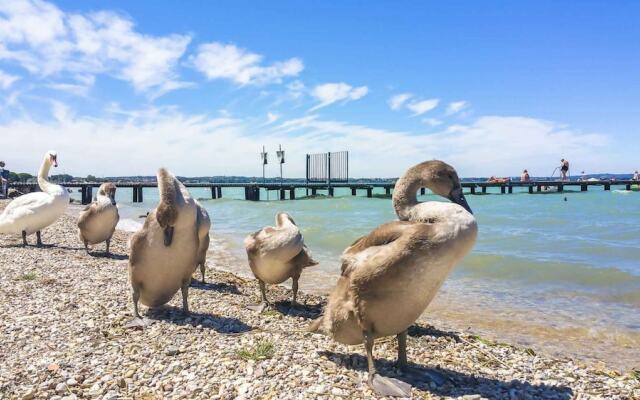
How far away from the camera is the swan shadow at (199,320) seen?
20.6 feet

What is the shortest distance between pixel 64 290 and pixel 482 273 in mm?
9058

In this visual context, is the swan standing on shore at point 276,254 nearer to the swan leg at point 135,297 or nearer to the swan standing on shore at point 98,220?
the swan leg at point 135,297

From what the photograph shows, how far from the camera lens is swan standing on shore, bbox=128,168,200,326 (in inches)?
233

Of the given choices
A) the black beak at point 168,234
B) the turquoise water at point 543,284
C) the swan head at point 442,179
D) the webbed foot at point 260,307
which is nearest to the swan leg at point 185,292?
the black beak at point 168,234

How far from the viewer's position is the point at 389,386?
434 cm

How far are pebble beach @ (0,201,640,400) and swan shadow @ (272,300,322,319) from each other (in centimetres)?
3

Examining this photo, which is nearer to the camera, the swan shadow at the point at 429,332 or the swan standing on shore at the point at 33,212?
the swan shadow at the point at 429,332

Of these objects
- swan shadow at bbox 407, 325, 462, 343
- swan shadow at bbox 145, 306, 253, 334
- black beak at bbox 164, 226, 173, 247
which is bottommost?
swan shadow at bbox 407, 325, 462, 343

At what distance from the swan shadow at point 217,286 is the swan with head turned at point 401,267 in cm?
460

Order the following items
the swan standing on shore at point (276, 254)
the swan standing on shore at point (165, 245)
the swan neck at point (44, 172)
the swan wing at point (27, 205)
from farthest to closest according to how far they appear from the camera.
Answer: the swan neck at point (44, 172)
the swan wing at point (27, 205)
the swan standing on shore at point (276, 254)
the swan standing on shore at point (165, 245)

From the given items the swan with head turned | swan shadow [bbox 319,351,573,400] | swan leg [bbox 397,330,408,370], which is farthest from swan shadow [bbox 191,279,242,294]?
swan leg [bbox 397,330,408,370]

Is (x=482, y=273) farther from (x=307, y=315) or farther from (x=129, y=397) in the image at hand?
(x=129, y=397)

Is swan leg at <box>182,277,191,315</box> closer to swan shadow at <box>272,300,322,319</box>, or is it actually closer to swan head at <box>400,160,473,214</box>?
swan shadow at <box>272,300,322,319</box>

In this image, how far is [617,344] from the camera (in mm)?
6848
